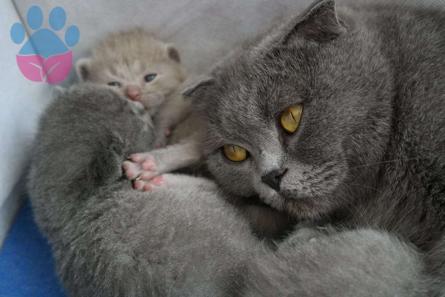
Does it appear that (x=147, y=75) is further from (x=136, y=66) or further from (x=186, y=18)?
(x=186, y=18)

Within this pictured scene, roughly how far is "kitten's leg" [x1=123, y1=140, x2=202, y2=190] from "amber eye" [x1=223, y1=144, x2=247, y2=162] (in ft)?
0.77

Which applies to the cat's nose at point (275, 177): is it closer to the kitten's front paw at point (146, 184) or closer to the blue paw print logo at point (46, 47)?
the kitten's front paw at point (146, 184)

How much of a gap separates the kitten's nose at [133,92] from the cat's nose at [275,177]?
84 cm

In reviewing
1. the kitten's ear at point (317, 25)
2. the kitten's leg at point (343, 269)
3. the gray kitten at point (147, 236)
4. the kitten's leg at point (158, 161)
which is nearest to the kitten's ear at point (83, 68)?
the gray kitten at point (147, 236)

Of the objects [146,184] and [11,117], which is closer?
[146,184]

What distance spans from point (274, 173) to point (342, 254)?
32 centimetres

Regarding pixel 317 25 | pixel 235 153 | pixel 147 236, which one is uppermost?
pixel 317 25

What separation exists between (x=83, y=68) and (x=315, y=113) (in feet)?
4.08

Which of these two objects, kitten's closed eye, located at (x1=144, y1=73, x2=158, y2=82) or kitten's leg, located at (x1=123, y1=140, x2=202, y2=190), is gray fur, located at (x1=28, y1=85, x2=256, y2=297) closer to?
kitten's leg, located at (x1=123, y1=140, x2=202, y2=190)

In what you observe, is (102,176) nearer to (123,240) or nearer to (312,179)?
(123,240)

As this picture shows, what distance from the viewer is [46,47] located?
229 cm

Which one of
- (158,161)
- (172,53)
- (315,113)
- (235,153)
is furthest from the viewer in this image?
(172,53)

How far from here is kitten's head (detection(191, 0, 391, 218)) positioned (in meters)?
1.49

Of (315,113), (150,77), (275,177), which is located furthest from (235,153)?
(150,77)
